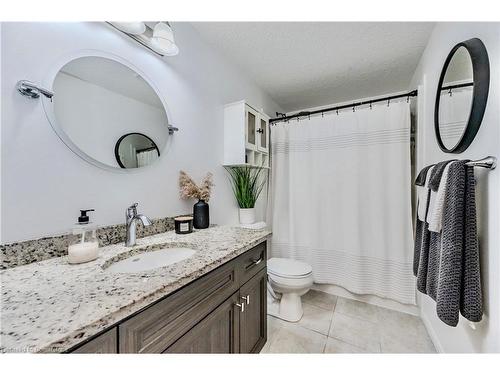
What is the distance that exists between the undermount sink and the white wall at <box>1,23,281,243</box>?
24 centimetres

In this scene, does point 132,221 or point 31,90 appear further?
point 132,221

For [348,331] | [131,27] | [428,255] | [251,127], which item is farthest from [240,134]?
[348,331]

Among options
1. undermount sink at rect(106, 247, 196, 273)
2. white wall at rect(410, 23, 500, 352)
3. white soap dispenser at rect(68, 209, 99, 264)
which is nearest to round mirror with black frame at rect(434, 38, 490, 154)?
white wall at rect(410, 23, 500, 352)

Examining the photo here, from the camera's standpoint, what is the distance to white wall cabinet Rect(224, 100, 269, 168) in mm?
1681

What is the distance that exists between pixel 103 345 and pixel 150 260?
20.6 inches

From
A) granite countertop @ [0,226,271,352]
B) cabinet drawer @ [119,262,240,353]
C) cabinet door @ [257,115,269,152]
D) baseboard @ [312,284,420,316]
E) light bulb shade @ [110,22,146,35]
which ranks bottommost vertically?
baseboard @ [312,284,420,316]

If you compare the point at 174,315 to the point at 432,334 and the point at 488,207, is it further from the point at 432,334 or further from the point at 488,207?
the point at 432,334

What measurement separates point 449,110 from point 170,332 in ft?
5.74

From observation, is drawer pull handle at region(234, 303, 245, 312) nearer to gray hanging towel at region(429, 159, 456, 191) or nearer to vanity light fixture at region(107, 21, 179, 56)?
gray hanging towel at region(429, 159, 456, 191)

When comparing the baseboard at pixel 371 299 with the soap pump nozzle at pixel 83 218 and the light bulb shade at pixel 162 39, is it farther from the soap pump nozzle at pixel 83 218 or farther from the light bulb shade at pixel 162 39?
the light bulb shade at pixel 162 39

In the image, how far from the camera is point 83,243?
0.79m

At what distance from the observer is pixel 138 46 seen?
1115 millimetres
